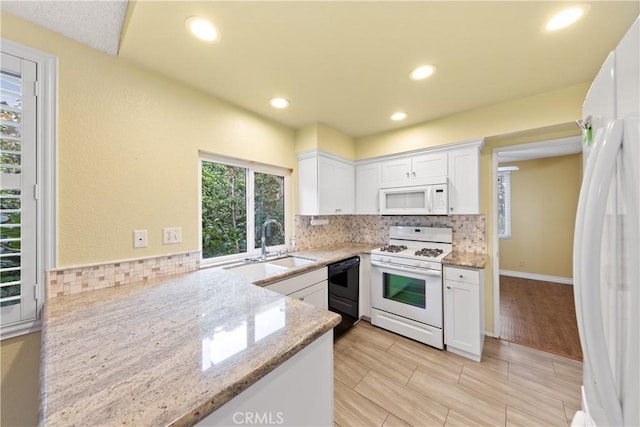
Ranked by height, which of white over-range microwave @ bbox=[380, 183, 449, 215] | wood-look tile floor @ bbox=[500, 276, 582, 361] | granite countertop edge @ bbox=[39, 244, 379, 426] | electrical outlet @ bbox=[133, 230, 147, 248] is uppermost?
white over-range microwave @ bbox=[380, 183, 449, 215]

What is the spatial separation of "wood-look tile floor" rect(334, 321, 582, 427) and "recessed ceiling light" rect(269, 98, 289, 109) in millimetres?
2364

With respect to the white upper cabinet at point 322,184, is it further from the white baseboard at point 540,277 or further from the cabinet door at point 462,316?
the white baseboard at point 540,277

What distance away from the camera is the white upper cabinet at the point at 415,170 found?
2.51 meters

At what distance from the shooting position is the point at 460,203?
2389 mm

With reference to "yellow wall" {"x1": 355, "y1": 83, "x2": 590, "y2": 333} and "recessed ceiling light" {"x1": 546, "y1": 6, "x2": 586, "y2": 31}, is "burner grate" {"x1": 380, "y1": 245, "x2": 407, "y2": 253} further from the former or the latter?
"recessed ceiling light" {"x1": 546, "y1": 6, "x2": 586, "y2": 31}

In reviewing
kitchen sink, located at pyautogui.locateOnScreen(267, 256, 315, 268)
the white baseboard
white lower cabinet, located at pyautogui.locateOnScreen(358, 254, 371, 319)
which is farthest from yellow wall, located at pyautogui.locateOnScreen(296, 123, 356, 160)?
the white baseboard

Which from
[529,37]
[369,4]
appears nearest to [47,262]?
[369,4]

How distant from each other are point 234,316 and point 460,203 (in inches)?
92.7

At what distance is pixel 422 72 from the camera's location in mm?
1685

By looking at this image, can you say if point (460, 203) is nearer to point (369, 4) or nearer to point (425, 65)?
point (425, 65)

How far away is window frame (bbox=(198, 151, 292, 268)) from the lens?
78.3 inches

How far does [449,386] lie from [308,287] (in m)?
1.30

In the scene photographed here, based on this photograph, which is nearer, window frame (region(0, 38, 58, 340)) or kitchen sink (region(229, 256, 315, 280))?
window frame (region(0, 38, 58, 340))

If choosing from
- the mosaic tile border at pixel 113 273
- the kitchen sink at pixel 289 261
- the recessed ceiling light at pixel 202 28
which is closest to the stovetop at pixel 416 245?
the kitchen sink at pixel 289 261
